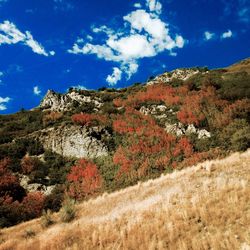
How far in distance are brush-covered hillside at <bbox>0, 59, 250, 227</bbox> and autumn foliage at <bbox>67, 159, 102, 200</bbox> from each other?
10cm

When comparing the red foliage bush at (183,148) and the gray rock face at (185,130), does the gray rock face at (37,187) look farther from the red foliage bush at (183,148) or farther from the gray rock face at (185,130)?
the gray rock face at (185,130)

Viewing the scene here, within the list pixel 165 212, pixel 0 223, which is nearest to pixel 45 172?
pixel 0 223

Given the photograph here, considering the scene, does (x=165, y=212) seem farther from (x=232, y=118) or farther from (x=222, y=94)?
(x=222, y=94)

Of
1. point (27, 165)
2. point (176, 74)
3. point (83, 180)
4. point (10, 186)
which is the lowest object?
point (83, 180)

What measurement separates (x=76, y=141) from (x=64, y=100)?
20.9 metres

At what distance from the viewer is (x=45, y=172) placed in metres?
32.6

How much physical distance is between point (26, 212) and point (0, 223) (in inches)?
139

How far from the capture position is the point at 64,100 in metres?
57.0

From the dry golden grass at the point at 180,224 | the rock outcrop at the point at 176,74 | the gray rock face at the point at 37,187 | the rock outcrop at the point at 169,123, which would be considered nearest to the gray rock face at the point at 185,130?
the rock outcrop at the point at 169,123

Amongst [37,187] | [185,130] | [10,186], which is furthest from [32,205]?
[185,130]

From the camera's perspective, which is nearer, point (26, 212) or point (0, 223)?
point (0, 223)

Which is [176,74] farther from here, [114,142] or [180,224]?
[180,224]

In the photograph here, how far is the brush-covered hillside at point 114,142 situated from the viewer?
2842 centimetres


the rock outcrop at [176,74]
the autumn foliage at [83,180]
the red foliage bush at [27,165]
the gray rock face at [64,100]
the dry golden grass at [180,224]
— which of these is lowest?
the dry golden grass at [180,224]
